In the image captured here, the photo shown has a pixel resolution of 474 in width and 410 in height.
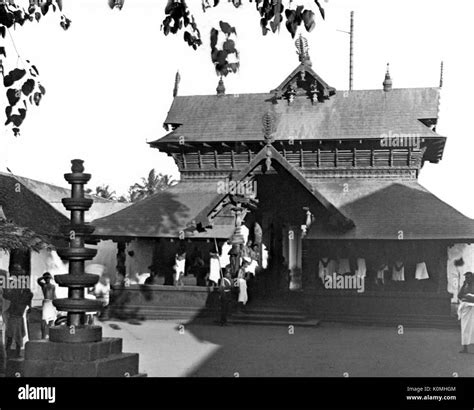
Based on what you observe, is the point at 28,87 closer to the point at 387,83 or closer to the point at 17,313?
the point at 17,313

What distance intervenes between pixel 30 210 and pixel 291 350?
22.4 metres

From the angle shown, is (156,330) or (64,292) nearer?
(156,330)

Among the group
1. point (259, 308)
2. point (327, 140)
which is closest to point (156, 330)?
point (259, 308)

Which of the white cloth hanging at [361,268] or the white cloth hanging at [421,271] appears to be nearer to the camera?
the white cloth hanging at [421,271]

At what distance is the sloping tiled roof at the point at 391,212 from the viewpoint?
2030cm

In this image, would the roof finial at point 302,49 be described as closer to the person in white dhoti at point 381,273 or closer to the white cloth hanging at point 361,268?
the white cloth hanging at point 361,268

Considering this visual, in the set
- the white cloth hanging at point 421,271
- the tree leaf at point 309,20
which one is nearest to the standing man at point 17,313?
the tree leaf at point 309,20

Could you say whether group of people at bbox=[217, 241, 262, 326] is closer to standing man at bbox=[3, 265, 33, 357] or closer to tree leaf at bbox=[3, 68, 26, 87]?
standing man at bbox=[3, 265, 33, 357]

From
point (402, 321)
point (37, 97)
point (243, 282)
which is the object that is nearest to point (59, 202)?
point (243, 282)

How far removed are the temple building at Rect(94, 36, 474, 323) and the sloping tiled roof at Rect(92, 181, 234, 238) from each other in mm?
51

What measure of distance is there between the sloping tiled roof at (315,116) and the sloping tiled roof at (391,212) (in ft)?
5.92
